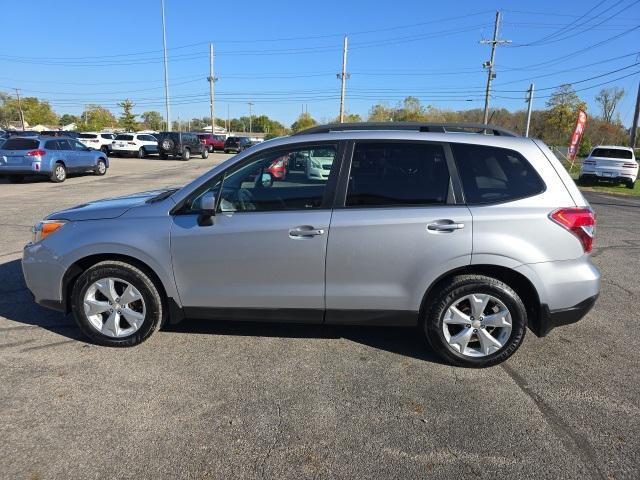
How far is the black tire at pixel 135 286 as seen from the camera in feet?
12.2

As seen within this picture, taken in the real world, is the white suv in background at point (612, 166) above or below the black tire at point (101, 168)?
above

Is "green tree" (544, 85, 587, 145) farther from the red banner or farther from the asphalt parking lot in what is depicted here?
the asphalt parking lot

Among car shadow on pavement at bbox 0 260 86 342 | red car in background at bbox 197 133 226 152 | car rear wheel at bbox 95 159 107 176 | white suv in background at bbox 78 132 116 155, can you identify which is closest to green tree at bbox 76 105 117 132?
red car in background at bbox 197 133 226 152

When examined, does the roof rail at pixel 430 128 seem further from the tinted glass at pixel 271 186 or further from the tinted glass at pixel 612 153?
the tinted glass at pixel 612 153

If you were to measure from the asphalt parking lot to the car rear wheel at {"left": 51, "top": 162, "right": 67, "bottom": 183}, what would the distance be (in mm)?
13634

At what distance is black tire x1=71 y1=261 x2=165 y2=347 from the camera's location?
12.2 feet

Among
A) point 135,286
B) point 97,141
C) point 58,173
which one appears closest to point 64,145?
point 58,173

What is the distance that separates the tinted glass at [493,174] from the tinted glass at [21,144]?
16.5 meters

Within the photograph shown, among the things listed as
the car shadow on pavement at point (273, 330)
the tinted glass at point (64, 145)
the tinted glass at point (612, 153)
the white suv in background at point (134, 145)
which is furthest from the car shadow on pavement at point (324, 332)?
the white suv in background at point (134, 145)

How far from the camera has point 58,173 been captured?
54.4ft

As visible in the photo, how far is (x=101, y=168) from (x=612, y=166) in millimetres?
21363

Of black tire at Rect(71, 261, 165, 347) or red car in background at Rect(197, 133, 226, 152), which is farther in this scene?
red car in background at Rect(197, 133, 226, 152)

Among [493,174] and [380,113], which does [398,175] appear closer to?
[493,174]

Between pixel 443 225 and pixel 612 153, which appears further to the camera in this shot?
pixel 612 153
